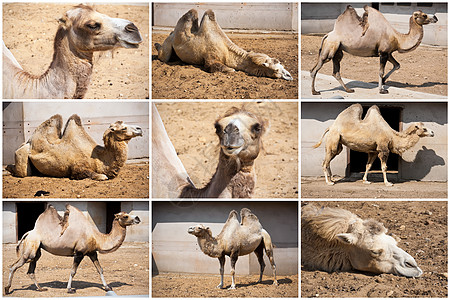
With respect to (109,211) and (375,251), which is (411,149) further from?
(109,211)

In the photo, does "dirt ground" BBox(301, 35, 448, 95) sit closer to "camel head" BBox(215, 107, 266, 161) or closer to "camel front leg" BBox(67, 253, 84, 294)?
"camel head" BBox(215, 107, 266, 161)

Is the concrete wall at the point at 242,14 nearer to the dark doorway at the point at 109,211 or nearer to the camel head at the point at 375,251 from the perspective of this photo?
the dark doorway at the point at 109,211

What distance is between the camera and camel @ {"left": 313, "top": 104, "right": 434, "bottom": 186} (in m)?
5.89

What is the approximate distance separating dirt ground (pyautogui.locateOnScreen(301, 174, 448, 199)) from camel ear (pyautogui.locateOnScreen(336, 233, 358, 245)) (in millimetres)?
417

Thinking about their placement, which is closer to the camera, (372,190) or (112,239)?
(112,239)

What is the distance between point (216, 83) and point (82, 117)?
4.13 ft

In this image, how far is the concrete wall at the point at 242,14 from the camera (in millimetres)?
5984

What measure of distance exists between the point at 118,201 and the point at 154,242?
1.64 feet

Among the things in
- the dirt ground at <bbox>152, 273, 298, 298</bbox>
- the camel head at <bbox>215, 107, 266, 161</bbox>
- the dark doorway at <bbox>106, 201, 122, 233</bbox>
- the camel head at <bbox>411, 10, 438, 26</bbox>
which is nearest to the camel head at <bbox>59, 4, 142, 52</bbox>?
the camel head at <bbox>215, 107, 266, 161</bbox>

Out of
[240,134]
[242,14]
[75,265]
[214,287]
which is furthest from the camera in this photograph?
[242,14]

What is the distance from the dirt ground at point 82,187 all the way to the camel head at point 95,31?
3.66 ft

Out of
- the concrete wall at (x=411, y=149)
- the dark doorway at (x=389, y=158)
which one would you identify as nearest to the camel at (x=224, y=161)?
the concrete wall at (x=411, y=149)

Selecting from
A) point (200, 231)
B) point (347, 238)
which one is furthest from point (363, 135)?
point (200, 231)

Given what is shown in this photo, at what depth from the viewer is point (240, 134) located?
5.36 meters
